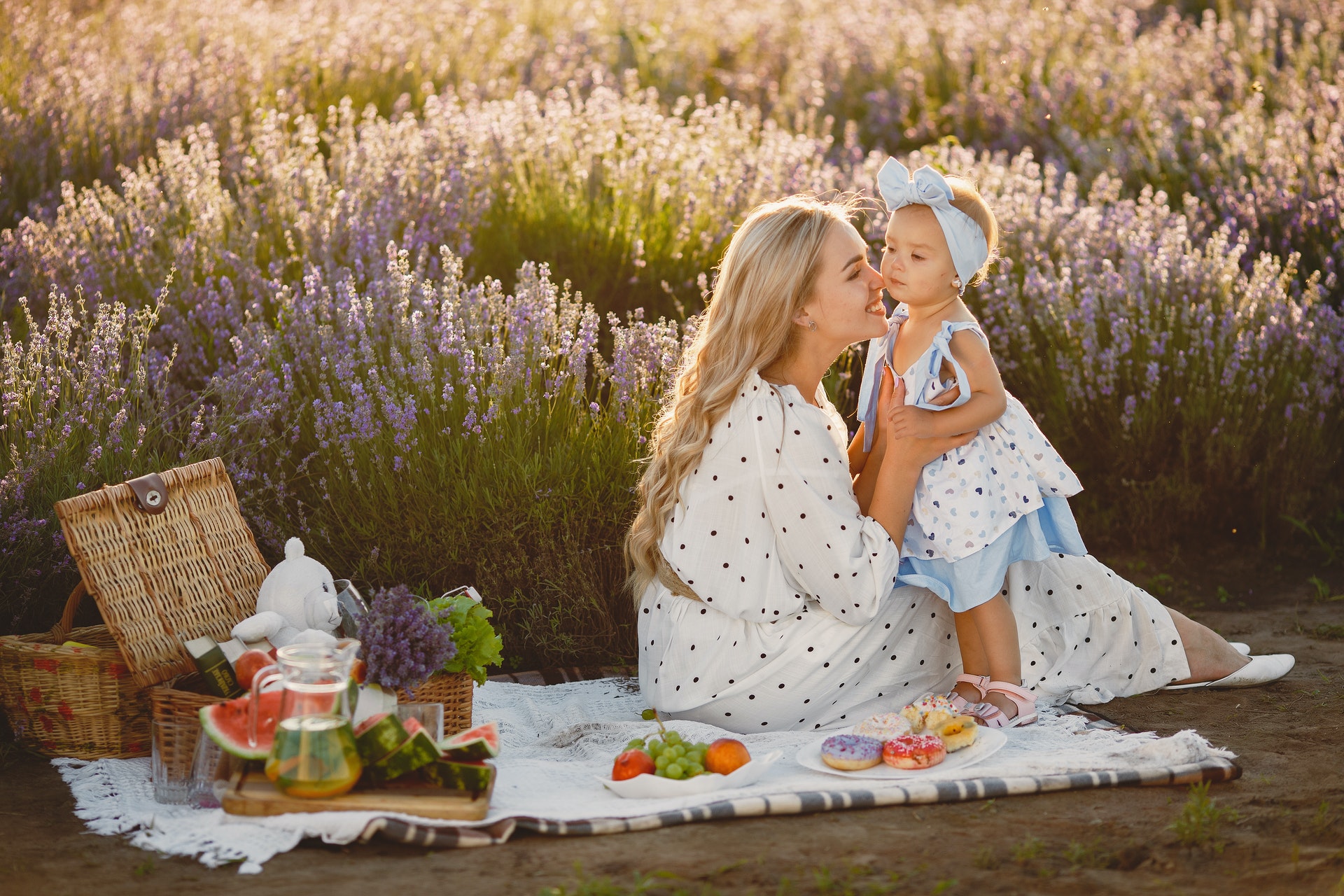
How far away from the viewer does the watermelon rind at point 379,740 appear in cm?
260

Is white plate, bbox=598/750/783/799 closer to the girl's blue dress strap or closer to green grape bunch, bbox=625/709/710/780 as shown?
green grape bunch, bbox=625/709/710/780

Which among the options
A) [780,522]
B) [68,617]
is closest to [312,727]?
[68,617]

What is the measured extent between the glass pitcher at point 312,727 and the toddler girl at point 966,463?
1396mm

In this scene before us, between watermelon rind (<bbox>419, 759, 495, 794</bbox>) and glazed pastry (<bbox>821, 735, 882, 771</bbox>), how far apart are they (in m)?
0.74

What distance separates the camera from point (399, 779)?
2.67m

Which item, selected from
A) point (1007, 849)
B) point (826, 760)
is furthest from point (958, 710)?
point (1007, 849)

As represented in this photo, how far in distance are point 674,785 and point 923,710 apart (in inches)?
24.8

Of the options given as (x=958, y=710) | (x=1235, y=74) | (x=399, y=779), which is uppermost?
(x=1235, y=74)

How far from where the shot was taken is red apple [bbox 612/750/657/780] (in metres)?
2.80

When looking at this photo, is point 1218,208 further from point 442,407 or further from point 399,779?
point 399,779

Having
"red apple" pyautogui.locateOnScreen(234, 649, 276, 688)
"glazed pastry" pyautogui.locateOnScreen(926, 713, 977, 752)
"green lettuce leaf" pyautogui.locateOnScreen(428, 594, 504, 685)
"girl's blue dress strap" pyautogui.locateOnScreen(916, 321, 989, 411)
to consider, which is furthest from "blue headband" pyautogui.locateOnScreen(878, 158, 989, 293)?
"red apple" pyautogui.locateOnScreen(234, 649, 276, 688)

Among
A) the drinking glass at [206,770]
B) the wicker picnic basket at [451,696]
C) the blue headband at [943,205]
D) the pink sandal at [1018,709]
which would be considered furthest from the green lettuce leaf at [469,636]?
the blue headband at [943,205]

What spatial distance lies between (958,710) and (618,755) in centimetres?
81

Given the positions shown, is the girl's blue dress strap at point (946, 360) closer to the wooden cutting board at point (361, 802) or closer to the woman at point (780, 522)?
the woman at point (780, 522)
